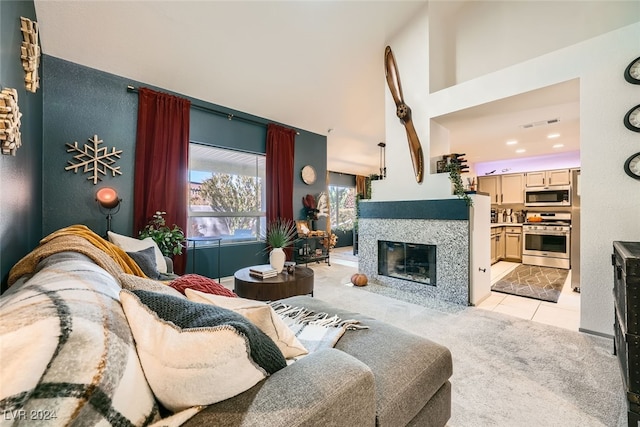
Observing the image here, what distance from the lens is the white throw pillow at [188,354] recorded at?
62cm

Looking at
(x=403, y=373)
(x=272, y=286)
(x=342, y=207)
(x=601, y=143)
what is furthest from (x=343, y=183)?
(x=403, y=373)

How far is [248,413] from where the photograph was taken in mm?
640

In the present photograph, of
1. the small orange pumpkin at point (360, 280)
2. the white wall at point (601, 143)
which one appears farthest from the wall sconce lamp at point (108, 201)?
the white wall at point (601, 143)

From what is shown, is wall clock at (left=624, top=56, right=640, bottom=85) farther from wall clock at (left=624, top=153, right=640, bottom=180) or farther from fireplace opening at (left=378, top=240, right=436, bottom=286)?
fireplace opening at (left=378, top=240, right=436, bottom=286)

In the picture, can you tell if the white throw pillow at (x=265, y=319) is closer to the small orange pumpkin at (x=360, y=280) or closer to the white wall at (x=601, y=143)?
the white wall at (x=601, y=143)

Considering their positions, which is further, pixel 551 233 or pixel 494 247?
pixel 494 247

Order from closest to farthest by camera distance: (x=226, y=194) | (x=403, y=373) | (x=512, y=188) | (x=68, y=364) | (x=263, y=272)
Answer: (x=68, y=364)
(x=403, y=373)
(x=263, y=272)
(x=226, y=194)
(x=512, y=188)

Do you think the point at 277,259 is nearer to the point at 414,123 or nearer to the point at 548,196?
the point at 414,123

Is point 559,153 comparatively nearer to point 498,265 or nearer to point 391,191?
point 498,265

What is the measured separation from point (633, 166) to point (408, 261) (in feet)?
7.44

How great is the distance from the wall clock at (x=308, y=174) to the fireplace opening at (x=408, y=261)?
2.10m

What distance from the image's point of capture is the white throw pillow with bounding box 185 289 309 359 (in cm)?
91

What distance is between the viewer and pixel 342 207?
840cm

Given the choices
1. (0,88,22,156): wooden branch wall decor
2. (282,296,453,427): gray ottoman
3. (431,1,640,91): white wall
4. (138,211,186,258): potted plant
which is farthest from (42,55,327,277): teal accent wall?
(431,1,640,91): white wall
